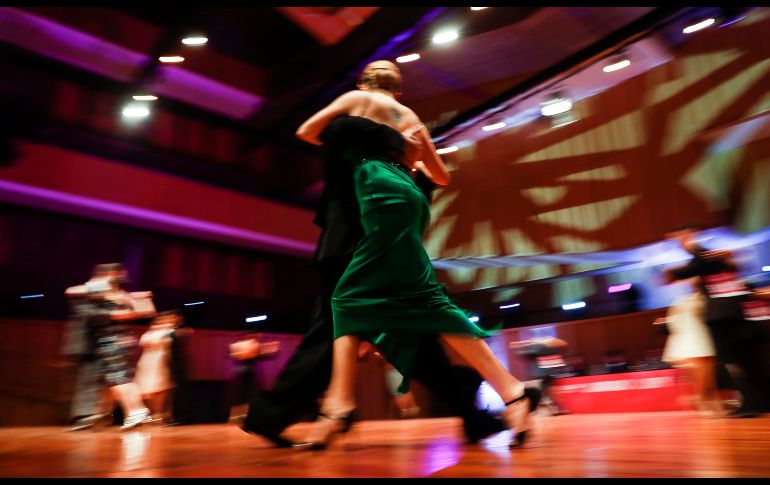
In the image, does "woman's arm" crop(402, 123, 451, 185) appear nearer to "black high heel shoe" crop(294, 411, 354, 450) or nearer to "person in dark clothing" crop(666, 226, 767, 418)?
"black high heel shoe" crop(294, 411, 354, 450)

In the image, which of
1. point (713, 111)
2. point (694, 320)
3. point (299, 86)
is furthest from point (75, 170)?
point (713, 111)

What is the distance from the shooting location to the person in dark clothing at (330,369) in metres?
1.39

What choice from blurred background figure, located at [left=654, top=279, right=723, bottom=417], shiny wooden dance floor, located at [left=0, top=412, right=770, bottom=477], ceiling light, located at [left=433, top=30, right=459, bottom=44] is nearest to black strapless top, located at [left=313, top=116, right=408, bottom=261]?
shiny wooden dance floor, located at [left=0, top=412, right=770, bottom=477]

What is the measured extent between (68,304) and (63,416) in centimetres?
165

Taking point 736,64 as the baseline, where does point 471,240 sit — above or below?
below

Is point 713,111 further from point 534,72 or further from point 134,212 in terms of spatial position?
point 134,212

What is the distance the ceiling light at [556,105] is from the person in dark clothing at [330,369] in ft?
21.5

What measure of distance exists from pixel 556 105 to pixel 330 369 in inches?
267

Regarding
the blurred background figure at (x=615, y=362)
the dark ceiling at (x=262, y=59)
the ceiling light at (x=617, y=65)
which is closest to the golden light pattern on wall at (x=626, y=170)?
the ceiling light at (x=617, y=65)

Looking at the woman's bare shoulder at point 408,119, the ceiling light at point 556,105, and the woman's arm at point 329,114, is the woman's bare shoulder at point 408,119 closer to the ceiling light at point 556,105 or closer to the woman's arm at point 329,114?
the woman's arm at point 329,114

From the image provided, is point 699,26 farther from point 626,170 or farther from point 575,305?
point 575,305

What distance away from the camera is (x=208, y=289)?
8492 millimetres

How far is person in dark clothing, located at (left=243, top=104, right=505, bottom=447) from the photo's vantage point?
1.39m

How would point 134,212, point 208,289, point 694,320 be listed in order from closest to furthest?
point 694,320 < point 134,212 < point 208,289
